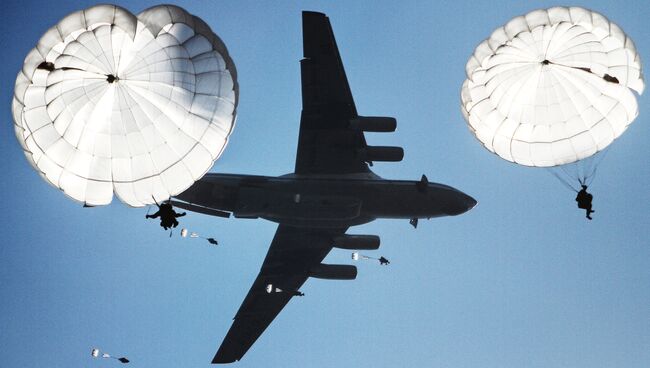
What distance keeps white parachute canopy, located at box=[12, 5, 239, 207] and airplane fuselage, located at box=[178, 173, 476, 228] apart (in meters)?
7.51

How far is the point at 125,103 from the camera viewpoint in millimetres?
26109

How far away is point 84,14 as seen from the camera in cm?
2558

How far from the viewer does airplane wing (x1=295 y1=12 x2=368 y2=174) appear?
114 ft

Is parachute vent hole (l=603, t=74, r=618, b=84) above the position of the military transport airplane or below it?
above

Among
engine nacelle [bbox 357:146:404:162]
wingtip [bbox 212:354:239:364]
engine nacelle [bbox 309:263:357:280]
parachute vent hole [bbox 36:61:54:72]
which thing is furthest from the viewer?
engine nacelle [bbox 309:263:357:280]

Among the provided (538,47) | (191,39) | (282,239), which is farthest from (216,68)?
(282,239)

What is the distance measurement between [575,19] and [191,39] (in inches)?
554

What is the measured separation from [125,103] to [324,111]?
11.1 meters

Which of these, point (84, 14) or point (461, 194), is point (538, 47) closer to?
point (461, 194)

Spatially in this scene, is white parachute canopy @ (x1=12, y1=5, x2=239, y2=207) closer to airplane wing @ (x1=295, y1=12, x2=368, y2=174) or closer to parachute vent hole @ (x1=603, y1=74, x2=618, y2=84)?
airplane wing @ (x1=295, y1=12, x2=368, y2=174)

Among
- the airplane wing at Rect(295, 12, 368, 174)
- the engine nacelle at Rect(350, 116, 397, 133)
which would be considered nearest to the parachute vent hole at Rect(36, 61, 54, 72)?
the airplane wing at Rect(295, 12, 368, 174)

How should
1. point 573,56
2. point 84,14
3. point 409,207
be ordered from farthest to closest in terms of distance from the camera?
1. point 409,207
2. point 573,56
3. point 84,14

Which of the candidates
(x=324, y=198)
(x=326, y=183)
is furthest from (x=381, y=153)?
(x=324, y=198)

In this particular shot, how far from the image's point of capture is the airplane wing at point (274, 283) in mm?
40094
